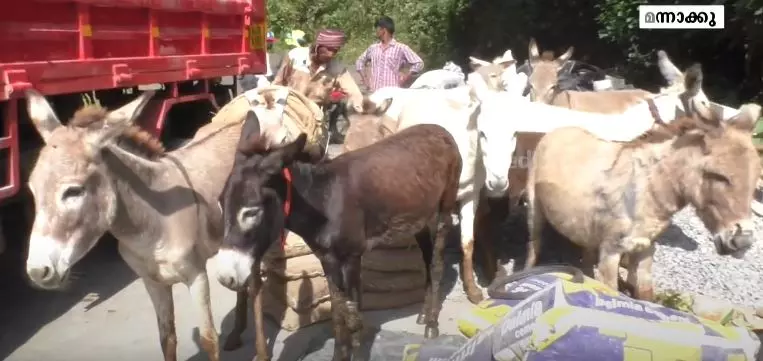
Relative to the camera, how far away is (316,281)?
511cm

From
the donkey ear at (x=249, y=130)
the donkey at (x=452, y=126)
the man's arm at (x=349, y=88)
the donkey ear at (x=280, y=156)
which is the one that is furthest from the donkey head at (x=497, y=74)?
the donkey ear at (x=280, y=156)

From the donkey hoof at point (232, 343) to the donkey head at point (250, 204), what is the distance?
141 centimetres

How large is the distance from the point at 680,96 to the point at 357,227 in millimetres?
3237

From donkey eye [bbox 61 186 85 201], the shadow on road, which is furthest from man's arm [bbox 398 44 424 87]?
donkey eye [bbox 61 186 85 201]

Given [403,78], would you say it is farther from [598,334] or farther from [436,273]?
[598,334]

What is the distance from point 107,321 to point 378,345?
1.89m

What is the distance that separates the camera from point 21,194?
16.8 feet

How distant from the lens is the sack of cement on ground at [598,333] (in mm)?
3250

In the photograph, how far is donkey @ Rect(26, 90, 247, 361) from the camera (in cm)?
328

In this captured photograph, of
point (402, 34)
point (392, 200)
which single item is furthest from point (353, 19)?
point (392, 200)

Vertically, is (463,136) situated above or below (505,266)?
above

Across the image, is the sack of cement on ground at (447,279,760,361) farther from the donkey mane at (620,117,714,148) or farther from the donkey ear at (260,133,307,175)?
the donkey ear at (260,133,307,175)

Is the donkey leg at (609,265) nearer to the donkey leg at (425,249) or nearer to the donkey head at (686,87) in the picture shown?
the donkey leg at (425,249)

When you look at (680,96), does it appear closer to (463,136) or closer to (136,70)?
(463,136)
